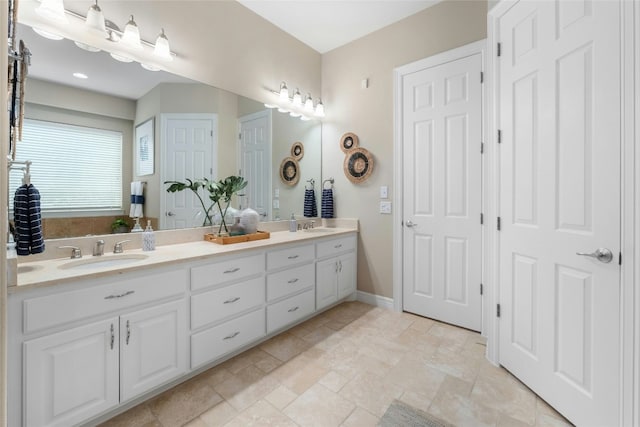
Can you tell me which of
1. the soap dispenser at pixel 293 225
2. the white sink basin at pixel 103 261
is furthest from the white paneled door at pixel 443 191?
the white sink basin at pixel 103 261

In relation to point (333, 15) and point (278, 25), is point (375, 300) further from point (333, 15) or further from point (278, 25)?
point (278, 25)

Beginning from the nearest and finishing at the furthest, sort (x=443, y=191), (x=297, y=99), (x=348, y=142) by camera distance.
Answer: (x=443, y=191) < (x=297, y=99) < (x=348, y=142)

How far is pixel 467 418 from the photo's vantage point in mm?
1479

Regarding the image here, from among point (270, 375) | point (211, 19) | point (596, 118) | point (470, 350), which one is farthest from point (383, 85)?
point (270, 375)

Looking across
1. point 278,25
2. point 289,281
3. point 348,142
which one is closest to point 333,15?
point 278,25

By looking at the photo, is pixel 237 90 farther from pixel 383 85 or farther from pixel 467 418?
pixel 467 418

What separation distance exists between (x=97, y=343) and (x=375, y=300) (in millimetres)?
2381

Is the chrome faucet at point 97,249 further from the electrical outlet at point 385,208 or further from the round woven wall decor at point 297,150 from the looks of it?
the electrical outlet at point 385,208

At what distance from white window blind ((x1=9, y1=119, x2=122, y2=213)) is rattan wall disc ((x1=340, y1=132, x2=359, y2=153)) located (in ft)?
6.88

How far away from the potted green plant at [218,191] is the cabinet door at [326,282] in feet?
3.06

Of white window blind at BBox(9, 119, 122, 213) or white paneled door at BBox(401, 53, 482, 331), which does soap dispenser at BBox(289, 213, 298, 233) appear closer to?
white paneled door at BBox(401, 53, 482, 331)

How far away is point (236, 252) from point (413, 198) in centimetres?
174

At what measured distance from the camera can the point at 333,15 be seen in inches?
108

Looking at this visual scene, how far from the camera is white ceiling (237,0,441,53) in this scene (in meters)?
Answer: 2.57
